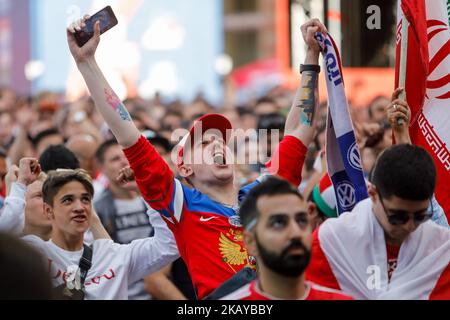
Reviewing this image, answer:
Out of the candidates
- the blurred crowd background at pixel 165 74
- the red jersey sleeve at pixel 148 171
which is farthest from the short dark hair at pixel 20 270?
the blurred crowd background at pixel 165 74

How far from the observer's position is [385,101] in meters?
11.6

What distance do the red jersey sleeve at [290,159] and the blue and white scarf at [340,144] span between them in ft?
0.55

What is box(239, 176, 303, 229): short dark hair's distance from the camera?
4.85 m

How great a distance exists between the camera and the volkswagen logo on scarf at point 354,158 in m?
6.05

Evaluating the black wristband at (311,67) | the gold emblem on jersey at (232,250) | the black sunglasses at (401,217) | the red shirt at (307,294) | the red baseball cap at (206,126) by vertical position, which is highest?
the black wristband at (311,67)

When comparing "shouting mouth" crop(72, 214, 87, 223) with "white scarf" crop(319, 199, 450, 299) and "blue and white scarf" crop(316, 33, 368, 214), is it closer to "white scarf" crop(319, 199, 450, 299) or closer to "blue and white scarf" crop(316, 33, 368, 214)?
"blue and white scarf" crop(316, 33, 368, 214)

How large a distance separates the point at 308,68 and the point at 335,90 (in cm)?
25

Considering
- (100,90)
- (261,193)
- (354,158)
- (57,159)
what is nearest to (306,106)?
(354,158)

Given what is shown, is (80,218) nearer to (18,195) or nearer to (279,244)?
(18,195)

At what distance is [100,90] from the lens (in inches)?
233

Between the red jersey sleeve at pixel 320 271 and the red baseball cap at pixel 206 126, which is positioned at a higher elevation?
the red baseball cap at pixel 206 126

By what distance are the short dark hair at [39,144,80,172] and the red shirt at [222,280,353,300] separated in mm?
3489

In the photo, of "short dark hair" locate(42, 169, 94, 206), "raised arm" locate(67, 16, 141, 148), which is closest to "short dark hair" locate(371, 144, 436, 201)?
"raised arm" locate(67, 16, 141, 148)

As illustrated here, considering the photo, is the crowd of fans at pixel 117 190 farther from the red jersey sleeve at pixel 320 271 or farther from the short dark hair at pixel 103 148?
the red jersey sleeve at pixel 320 271
